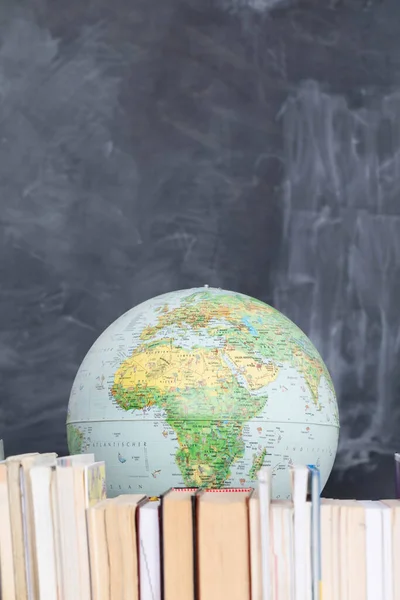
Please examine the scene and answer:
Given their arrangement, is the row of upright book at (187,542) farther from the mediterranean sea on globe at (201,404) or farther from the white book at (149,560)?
the mediterranean sea on globe at (201,404)

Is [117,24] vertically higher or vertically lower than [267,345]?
higher

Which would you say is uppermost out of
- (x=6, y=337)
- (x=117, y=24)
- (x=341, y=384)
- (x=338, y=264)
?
(x=117, y=24)

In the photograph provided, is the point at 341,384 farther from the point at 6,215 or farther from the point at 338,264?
the point at 6,215

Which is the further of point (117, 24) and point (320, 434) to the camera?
point (117, 24)

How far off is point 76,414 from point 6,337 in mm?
1549

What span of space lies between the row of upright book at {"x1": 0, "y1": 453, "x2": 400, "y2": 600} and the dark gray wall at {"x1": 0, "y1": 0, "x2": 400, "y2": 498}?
6.14 feet

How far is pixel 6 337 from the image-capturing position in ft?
10.6

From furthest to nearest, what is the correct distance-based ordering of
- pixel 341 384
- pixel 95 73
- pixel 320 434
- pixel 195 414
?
pixel 95 73 < pixel 341 384 < pixel 320 434 < pixel 195 414

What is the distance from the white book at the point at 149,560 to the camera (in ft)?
4.33

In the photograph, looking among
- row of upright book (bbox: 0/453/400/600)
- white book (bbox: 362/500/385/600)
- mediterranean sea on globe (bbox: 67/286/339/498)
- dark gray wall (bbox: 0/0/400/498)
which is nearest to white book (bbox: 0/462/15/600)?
row of upright book (bbox: 0/453/400/600)

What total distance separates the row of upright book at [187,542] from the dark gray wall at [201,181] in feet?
6.14

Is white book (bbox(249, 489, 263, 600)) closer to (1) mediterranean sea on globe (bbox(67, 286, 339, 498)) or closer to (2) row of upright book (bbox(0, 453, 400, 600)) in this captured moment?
(2) row of upright book (bbox(0, 453, 400, 600))

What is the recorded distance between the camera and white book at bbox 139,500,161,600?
4.33ft

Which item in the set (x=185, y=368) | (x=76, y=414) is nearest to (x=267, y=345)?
(x=185, y=368)
